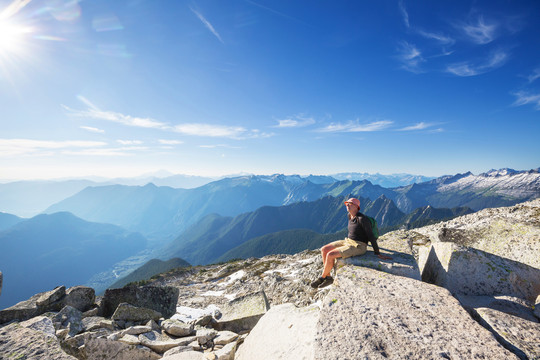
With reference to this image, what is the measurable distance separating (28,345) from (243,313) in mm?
8228

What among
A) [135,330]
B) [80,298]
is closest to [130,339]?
[135,330]

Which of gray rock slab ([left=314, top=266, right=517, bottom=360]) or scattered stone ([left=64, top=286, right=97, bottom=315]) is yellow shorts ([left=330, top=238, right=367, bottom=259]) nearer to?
gray rock slab ([left=314, top=266, right=517, bottom=360])

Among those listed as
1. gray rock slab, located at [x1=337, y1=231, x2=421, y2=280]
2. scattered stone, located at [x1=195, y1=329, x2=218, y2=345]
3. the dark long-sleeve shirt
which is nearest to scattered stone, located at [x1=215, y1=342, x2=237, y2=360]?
scattered stone, located at [x1=195, y1=329, x2=218, y2=345]

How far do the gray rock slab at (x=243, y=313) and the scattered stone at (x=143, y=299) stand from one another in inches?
148

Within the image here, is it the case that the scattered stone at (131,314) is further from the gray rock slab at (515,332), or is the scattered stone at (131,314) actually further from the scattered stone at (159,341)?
the gray rock slab at (515,332)

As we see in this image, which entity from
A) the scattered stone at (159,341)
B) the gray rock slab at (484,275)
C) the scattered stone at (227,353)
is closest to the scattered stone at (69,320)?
the scattered stone at (159,341)

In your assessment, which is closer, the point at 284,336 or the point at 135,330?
the point at 284,336

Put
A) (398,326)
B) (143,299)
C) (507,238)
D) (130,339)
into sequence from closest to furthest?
(398,326) < (130,339) < (507,238) < (143,299)

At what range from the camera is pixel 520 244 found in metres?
10.2

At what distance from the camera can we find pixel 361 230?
34.9 ft

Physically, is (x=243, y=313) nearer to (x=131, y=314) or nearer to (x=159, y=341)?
(x=159, y=341)

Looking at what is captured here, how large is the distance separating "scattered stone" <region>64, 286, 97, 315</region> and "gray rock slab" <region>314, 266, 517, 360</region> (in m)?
16.3

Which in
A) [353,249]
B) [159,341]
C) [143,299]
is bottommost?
[143,299]

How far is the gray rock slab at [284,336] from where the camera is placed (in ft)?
18.2
